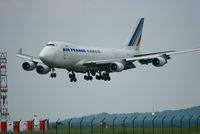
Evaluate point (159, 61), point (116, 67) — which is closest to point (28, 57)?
point (116, 67)

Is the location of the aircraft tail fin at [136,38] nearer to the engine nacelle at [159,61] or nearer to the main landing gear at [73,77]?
the main landing gear at [73,77]

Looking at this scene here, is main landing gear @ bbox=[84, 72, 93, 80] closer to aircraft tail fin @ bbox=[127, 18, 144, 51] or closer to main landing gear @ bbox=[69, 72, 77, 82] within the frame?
main landing gear @ bbox=[69, 72, 77, 82]

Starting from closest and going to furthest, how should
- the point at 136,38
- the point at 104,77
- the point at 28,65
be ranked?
the point at 28,65 < the point at 104,77 < the point at 136,38

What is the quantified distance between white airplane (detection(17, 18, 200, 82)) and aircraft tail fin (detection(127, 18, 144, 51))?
33.6 ft

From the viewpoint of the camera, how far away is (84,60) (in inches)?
4806

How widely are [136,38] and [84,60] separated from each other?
2782 cm

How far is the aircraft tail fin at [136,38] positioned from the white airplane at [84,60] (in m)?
10.2

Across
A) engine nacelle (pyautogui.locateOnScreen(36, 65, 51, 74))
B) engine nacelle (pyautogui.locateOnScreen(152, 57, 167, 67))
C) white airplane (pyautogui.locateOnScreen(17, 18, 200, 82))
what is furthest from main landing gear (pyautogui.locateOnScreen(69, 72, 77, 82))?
engine nacelle (pyautogui.locateOnScreen(152, 57, 167, 67))

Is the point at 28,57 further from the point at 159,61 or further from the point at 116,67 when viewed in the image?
the point at 159,61

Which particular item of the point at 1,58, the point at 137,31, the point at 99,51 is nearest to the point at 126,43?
the point at 137,31

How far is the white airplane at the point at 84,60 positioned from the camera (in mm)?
116500

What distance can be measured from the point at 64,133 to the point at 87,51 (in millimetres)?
31697

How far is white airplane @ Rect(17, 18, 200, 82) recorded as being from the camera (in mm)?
116500

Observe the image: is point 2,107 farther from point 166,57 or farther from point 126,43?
point 166,57
